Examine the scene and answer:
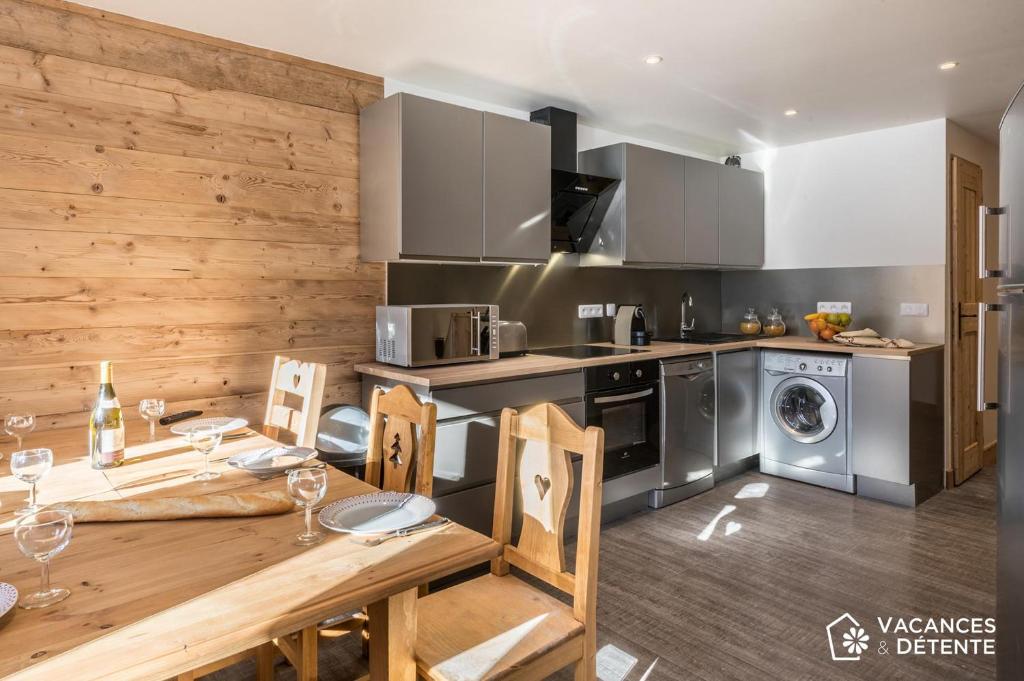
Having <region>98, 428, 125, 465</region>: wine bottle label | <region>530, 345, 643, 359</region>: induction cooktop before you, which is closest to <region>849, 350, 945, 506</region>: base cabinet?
<region>530, 345, 643, 359</region>: induction cooktop

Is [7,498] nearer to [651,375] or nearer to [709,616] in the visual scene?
[709,616]

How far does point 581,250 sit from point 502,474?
248 cm

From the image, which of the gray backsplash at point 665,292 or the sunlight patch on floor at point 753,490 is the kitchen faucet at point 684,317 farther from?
the sunlight patch on floor at point 753,490

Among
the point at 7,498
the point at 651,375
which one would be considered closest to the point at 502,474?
the point at 7,498

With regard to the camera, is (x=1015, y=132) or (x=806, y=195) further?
(x=806, y=195)

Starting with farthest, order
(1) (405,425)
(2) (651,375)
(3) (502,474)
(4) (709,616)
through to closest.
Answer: (2) (651,375) < (4) (709,616) < (1) (405,425) < (3) (502,474)

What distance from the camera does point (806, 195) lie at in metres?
4.75

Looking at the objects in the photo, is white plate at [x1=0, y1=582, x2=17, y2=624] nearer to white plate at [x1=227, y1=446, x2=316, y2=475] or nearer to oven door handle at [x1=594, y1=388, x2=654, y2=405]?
white plate at [x1=227, y1=446, x2=316, y2=475]

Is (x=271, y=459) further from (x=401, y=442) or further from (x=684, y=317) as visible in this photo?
(x=684, y=317)

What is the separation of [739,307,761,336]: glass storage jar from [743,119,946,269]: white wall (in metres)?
0.43

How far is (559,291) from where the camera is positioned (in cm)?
404

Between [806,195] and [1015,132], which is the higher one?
[806,195]

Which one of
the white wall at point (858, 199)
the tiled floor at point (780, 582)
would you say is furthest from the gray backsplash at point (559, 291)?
the tiled floor at point (780, 582)

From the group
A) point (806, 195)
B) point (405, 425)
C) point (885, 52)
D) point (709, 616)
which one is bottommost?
point (709, 616)
